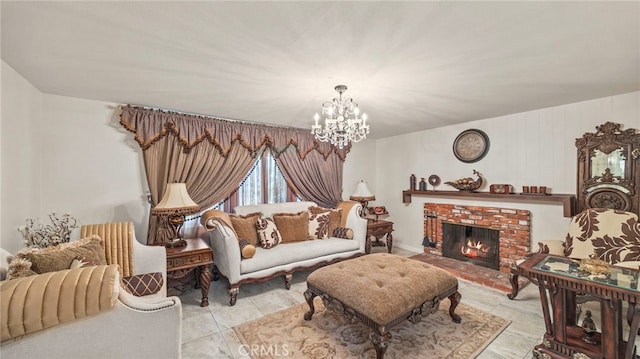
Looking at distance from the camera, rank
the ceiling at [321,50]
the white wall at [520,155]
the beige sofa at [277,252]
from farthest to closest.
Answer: the white wall at [520,155] < the beige sofa at [277,252] < the ceiling at [321,50]

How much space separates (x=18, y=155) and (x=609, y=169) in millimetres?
5927

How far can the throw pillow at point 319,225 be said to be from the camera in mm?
3664

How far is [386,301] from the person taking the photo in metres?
1.83

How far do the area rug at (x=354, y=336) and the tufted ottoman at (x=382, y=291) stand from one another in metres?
0.16

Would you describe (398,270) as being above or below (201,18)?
below

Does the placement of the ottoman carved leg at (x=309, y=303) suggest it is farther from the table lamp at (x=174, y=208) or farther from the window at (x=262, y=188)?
the window at (x=262, y=188)

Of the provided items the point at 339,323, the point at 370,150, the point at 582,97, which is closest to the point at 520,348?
the point at 339,323

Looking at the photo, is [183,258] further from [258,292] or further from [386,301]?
[386,301]

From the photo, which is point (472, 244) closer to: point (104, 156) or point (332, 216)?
point (332, 216)

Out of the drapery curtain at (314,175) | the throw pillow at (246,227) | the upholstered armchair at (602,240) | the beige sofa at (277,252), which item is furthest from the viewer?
the drapery curtain at (314,175)

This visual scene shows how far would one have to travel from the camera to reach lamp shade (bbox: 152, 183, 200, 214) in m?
2.69

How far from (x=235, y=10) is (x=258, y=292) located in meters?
2.80

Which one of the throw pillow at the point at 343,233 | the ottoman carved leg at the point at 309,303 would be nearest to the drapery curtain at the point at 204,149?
the throw pillow at the point at 343,233

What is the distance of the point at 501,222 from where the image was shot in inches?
145
